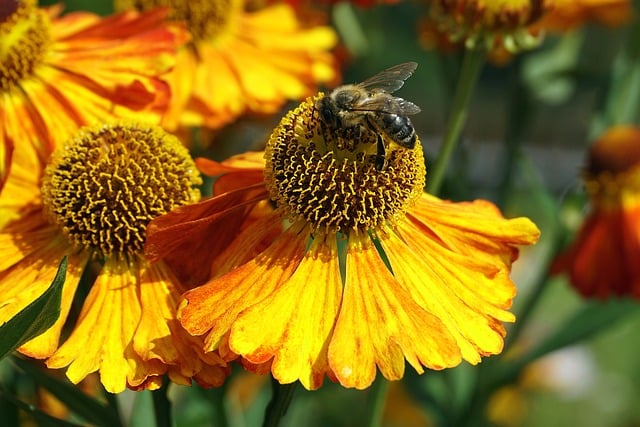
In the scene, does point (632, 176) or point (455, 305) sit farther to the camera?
point (632, 176)

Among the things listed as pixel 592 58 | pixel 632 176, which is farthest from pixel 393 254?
pixel 592 58

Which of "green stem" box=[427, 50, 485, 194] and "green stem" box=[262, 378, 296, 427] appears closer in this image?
"green stem" box=[262, 378, 296, 427]

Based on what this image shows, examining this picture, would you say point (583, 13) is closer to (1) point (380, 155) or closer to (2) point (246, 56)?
(2) point (246, 56)

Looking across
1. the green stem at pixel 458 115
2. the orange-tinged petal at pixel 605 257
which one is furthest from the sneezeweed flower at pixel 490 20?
the orange-tinged petal at pixel 605 257

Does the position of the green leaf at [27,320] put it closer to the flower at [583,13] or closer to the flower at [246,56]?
the flower at [246,56]

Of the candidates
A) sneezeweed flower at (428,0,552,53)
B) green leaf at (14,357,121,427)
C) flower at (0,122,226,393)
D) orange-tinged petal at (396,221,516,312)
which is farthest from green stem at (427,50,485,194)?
green leaf at (14,357,121,427)

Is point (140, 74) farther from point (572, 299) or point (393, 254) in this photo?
point (572, 299)

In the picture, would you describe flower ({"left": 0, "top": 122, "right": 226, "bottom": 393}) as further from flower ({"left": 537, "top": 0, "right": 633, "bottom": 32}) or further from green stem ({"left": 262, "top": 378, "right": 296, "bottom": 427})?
flower ({"left": 537, "top": 0, "right": 633, "bottom": 32})
